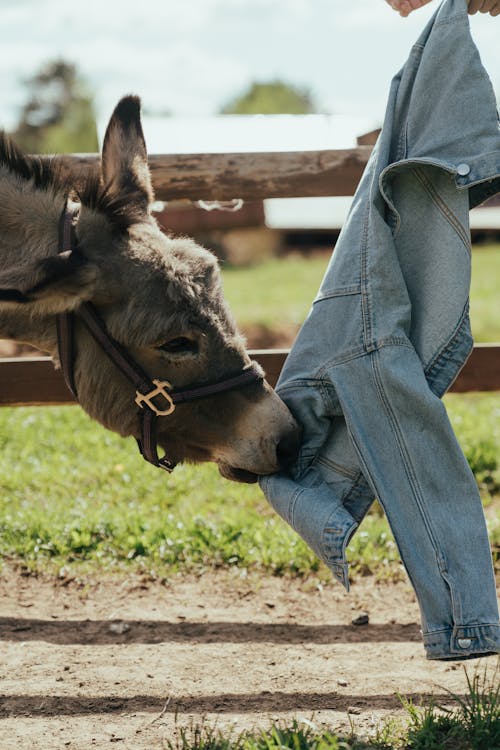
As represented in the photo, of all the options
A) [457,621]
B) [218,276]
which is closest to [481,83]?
[218,276]

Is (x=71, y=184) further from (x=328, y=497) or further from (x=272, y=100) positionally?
(x=272, y=100)

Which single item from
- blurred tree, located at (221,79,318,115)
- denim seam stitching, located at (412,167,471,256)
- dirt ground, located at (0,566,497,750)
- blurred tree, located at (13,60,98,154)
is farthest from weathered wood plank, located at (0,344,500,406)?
blurred tree, located at (13,60,98,154)

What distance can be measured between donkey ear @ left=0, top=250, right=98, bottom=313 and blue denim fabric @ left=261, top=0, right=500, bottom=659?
779 mm

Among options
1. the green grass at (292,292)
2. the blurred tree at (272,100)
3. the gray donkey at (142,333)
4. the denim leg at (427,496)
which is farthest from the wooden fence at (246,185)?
the blurred tree at (272,100)

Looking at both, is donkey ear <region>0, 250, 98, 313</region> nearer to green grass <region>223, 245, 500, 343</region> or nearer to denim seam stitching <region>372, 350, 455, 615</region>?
denim seam stitching <region>372, 350, 455, 615</region>

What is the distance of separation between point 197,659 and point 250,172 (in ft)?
7.99

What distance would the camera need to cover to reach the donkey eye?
2848mm

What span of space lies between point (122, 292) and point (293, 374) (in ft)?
2.16

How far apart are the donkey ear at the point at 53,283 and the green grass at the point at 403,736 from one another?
143 centimetres

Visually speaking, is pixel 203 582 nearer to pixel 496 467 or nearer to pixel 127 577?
pixel 127 577

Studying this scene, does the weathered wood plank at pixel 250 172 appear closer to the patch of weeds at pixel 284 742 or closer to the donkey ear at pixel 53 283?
the donkey ear at pixel 53 283

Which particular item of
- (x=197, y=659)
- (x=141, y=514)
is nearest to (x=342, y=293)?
(x=197, y=659)

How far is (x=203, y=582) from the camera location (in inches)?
169

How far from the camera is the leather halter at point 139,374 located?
2836 mm
